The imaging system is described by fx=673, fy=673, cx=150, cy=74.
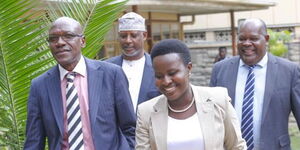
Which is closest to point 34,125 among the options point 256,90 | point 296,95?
point 256,90

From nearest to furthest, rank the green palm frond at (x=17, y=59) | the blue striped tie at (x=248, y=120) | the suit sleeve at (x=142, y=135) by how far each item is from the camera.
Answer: the suit sleeve at (x=142, y=135) → the green palm frond at (x=17, y=59) → the blue striped tie at (x=248, y=120)

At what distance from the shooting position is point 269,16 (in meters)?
21.3

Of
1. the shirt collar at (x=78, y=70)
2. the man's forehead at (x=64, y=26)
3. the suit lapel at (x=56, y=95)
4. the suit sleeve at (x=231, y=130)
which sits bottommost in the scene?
the suit sleeve at (x=231, y=130)

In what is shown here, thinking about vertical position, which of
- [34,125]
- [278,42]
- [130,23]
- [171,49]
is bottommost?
[278,42]

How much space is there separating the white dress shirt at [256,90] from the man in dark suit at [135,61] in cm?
88

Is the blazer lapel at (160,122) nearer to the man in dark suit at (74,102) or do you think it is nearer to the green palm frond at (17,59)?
the man in dark suit at (74,102)

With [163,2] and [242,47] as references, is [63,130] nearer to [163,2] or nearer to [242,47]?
[242,47]

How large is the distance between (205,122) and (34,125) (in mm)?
1262

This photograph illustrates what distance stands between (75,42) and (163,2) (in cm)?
1036

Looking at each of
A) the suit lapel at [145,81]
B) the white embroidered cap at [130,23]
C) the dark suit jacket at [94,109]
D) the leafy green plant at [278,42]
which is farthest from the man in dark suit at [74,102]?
the leafy green plant at [278,42]

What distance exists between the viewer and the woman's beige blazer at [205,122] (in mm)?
3885

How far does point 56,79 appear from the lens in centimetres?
455

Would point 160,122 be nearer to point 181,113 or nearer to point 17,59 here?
point 181,113

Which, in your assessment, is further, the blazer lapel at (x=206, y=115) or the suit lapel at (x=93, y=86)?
the suit lapel at (x=93, y=86)
